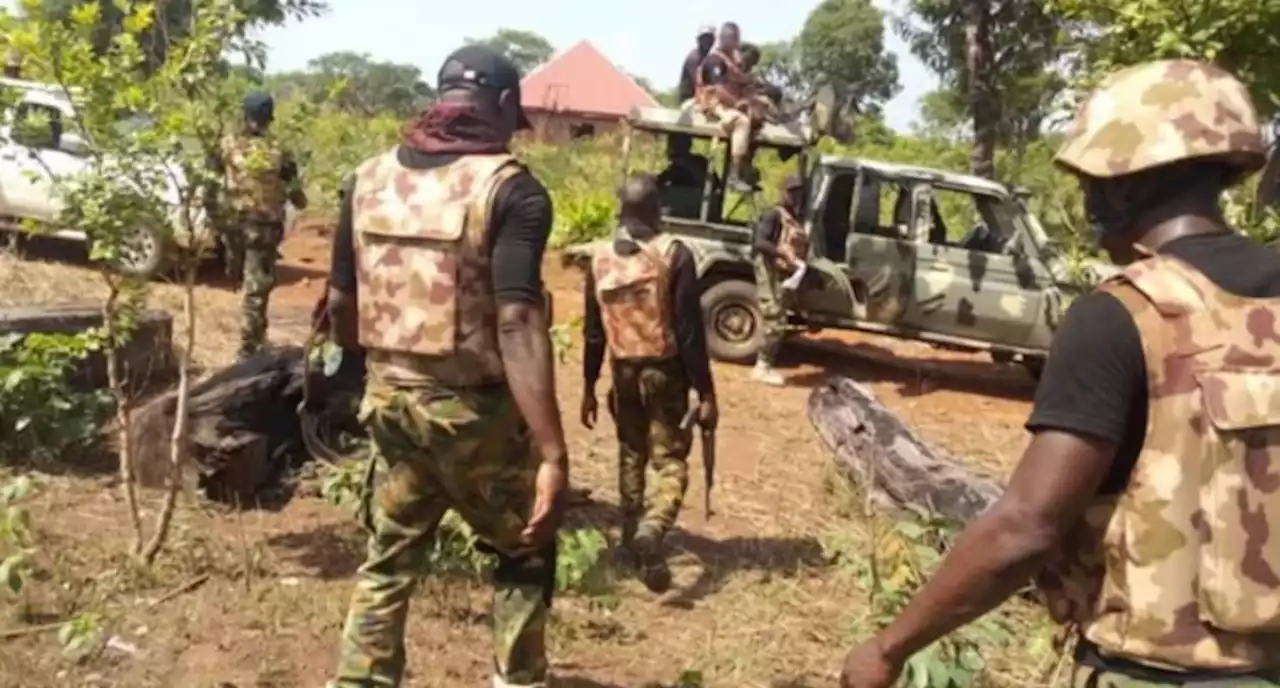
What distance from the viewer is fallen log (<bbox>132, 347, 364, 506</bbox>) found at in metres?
6.13

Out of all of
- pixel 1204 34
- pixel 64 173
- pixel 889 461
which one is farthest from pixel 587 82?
pixel 1204 34

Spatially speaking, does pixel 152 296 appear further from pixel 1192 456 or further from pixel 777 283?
pixel 1192 456

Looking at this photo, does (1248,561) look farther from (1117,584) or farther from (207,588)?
(207,588)

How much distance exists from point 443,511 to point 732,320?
7963 mm

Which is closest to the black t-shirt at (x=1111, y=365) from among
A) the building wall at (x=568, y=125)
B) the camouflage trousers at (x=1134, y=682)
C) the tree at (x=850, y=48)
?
the camouflage trousers at (x=1134, y=682)

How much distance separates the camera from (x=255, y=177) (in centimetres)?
872

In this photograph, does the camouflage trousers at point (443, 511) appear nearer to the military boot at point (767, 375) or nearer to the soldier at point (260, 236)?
the soldier at point (260, 236)

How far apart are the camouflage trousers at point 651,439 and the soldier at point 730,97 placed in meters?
5.82

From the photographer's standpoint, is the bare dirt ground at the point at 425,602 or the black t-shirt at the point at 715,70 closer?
the bare dirt ground at the point at 425,602

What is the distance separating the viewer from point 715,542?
6820mm

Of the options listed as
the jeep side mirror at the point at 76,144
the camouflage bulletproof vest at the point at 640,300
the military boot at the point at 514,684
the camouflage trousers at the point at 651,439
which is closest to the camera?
the military boot at the point at 514,684

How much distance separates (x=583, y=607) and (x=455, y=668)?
2.68ft

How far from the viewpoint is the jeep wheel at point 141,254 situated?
505 cm

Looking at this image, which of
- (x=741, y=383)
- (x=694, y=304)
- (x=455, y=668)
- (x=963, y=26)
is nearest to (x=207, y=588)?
(x=455, y=668)
